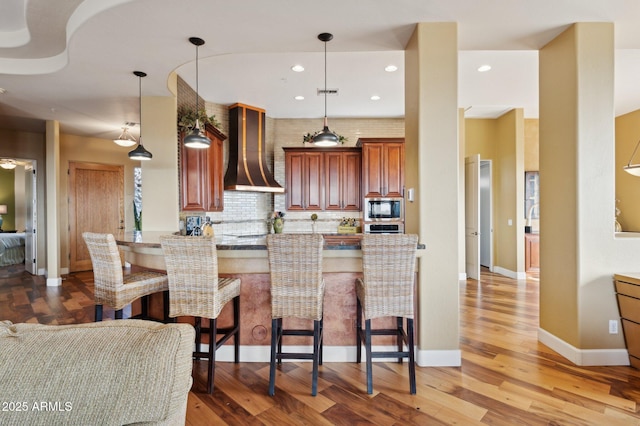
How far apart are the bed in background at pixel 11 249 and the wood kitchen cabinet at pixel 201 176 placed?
235 inches

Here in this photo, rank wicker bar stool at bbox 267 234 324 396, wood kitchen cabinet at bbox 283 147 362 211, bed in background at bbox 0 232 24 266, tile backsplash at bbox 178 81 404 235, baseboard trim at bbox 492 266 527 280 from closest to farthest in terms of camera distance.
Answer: wicker bar stool at bbox 267 234 324 396 → baseboard trim at bbox 492 266 527 280 → wood kitchen cabinet at bbox 283 147 362 211 → tile backsplash at bbox 178 81 404 235 → bed in background at bbox 0 232 24 266

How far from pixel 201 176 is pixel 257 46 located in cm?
212

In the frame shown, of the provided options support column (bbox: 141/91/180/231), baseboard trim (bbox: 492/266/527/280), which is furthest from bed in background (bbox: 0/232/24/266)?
baseboard trim (bbox: 492/266/527/280)

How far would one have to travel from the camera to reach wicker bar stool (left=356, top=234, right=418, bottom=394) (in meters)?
2.20

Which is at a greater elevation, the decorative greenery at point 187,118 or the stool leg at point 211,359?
the decorative greenery at point 187,118

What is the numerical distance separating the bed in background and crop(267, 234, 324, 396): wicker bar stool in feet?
27.2

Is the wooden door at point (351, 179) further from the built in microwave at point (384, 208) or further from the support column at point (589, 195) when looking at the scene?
the support column at point (589, 195)

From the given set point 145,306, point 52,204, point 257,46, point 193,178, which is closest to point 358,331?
point 145,306

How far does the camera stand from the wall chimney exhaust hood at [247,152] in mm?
5348

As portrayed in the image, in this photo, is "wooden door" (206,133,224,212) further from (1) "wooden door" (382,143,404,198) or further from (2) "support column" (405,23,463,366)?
(2) "support column" (405,23,463,366)

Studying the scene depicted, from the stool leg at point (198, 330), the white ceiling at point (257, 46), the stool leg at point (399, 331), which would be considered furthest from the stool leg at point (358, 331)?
the white ceiling at point (257, 46)

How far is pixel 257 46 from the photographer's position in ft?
9.80

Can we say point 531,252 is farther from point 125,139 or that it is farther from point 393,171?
point 125,139

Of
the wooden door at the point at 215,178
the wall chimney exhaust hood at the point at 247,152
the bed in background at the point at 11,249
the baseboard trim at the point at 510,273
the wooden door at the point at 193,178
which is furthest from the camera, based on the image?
the bed in background at the point at 11,249
